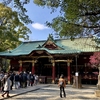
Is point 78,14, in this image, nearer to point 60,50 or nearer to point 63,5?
point 63,5

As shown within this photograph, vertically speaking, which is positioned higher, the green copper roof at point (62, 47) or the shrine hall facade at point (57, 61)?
the green copper roof at point (62, 47)

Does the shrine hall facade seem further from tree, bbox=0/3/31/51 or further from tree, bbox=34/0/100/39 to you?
tree, bbox=34/0/100/39

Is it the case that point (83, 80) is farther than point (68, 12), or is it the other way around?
point (83, 80)

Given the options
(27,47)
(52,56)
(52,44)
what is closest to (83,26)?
(52,56)

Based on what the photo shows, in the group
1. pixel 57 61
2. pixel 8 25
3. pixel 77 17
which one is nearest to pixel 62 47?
pixel 57 61

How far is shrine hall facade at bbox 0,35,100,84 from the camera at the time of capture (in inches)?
1021

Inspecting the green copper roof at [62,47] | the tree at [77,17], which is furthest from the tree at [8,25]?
the tree at [77,17]

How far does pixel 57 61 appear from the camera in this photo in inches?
1061

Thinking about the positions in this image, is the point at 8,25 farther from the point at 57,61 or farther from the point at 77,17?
the point at 77,17

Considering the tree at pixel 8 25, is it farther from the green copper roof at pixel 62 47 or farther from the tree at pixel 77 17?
the tree at pixel 77 17

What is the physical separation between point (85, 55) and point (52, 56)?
496 centimetres

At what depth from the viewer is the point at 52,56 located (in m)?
26.7

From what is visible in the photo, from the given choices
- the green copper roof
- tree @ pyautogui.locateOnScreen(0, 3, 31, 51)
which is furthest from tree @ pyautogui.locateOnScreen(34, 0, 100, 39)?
tree @ pyautogui.locateOnScreen(0, 3, 31, 51)

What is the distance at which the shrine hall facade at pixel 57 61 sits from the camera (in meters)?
25.9
